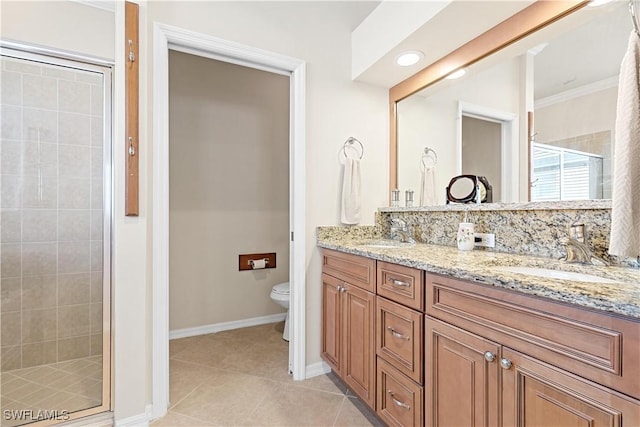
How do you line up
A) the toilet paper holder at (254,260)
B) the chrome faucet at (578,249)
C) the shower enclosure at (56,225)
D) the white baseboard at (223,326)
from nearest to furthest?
the chrome faucet at (578,249)
the shower enclosure at (56,225)
the white baseboard at (223,326)
the toilet paper holder at (254,260)

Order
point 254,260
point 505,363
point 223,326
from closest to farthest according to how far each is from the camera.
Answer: point 505,363 < point 223,326 < point 254,260

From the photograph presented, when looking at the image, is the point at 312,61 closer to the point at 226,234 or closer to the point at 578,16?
the point at 578,16

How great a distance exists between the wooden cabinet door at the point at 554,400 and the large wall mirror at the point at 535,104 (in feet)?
2.59

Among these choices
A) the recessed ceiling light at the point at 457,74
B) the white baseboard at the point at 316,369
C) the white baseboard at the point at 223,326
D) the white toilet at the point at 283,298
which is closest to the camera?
the recessed ceiling light at the point at 457,74

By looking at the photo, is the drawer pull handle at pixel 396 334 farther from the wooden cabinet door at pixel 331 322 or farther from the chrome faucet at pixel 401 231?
the chrome faucet at pixel 401 231

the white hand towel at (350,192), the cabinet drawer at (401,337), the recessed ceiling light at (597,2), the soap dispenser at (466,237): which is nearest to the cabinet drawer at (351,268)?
the cabinet drawer at (401,337)

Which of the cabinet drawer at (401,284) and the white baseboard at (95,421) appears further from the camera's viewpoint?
the white baseboard at (95,421)

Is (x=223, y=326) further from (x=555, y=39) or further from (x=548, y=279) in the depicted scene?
(x=555, y=39)

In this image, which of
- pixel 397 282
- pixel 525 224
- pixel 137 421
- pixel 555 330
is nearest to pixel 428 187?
pixel 525 224

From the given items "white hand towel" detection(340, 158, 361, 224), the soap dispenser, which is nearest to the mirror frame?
"white hand towel" detection(340, 158, 361, 224)

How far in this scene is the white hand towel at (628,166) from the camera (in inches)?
29.7

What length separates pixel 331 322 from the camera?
74.1 inches

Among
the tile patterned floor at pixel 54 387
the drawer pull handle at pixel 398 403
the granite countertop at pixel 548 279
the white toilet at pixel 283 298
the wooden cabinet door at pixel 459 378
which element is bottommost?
the tile patterned floor at pixel 54 387

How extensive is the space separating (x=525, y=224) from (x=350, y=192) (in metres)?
1.00
